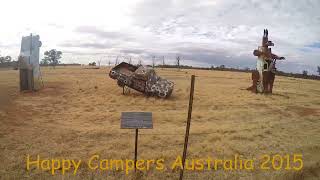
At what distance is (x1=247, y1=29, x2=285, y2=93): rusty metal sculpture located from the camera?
18906 millimetres

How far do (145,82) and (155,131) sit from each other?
6.67m

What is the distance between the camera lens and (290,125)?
39.9 ft

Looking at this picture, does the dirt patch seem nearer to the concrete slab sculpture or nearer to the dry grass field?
the dry grass field

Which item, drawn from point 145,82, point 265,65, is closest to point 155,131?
point 145,82

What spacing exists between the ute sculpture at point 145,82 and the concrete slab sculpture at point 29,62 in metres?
4.20

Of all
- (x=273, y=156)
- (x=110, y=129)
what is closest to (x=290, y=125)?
(x=273, y=156)

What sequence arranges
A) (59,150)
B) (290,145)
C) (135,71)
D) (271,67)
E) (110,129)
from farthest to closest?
(271,67)
(135,71)
(110,129)
(290,145)
(59,150)

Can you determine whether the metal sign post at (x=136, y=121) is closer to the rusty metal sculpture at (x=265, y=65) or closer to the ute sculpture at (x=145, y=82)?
the ute sculpture at (x=145, y=82)

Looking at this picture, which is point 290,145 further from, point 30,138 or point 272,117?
point 30,138

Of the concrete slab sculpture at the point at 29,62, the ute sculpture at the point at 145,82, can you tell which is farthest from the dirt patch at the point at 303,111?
the concrete slab sculpture at the point at 29,62

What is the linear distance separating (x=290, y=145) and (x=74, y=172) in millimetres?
5946

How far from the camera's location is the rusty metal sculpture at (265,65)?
18906 mm

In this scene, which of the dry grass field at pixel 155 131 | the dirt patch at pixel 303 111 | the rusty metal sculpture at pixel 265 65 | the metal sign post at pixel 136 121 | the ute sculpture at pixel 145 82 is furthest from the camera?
the rusty metal sculpture at pixel 265 65

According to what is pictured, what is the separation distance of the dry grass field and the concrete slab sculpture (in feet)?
2.36
